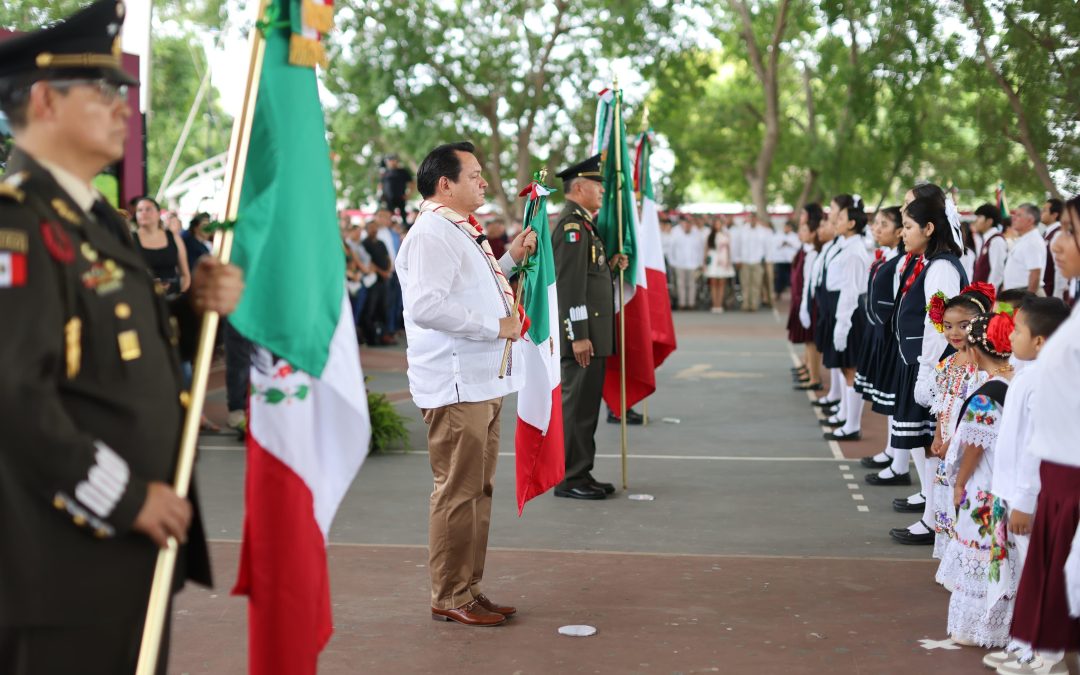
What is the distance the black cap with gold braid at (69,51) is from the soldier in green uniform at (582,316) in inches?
211

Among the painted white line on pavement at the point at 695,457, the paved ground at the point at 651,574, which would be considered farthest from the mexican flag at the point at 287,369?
the painted white line on pavement at the point at 695,457

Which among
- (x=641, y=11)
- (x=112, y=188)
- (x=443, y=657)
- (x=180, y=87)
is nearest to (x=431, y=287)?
(x=443, y=657)

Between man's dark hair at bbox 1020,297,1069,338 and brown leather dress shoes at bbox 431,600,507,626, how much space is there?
2553 millimetres

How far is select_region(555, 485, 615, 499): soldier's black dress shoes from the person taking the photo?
8109mm

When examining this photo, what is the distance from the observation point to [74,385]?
8.67ft

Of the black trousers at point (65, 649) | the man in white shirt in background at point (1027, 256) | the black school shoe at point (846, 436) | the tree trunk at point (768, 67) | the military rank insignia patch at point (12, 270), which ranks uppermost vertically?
the tree trunk at point (768, 67)

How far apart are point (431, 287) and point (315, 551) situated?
201 cm

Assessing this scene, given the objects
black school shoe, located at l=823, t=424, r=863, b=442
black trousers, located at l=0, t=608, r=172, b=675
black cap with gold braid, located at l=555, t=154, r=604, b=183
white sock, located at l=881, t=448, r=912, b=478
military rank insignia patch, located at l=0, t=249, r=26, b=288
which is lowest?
black school shoe, located at l=823, t=424, r=863, b=442

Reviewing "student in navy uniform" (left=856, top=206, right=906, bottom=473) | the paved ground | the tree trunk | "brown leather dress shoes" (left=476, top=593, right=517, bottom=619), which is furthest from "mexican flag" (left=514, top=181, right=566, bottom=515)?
the tree trunk

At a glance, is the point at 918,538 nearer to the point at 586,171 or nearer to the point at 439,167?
the point at 586,171

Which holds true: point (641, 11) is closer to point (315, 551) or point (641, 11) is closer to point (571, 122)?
point (571, 122)

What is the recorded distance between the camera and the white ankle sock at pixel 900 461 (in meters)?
8.34

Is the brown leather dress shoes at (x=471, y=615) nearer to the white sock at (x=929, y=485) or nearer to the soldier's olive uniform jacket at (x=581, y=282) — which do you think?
the white sock at (x=929, y=485)

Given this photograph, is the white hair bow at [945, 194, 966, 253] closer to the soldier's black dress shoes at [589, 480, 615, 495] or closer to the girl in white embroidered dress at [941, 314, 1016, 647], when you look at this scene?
the girl in white embroidered dress at [941, 314, 1016, 647]
